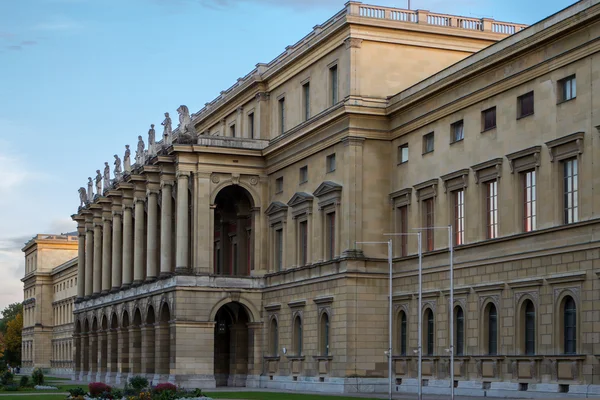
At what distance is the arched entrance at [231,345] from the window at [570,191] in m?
36.4

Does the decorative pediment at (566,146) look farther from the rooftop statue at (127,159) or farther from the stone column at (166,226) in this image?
the rooftop statue at (127,159)

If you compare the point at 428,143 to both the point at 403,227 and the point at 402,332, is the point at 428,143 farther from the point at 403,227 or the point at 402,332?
the point at 402,332

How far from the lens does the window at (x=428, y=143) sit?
67.0 metres

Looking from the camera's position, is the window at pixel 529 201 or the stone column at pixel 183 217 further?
the stone column at pixel 183 217

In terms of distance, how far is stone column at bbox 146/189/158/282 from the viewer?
303 ft

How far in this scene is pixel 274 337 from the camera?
8256cm

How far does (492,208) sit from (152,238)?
3861cm

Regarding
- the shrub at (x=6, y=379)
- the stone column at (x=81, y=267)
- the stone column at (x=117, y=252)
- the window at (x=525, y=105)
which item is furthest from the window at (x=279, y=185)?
the stone column at (x=81, y=267)

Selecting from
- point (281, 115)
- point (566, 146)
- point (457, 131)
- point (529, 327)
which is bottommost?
point (529, 327)

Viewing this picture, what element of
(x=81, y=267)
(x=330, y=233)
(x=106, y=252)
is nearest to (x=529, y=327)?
(x=330, y=233)

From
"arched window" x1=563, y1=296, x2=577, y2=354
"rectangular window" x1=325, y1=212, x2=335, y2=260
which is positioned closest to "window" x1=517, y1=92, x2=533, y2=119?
"arched window" x1=563, y1=296, x2=577, y2=354

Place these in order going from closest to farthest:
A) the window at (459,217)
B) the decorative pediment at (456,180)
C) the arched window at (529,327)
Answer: the arched window at (529,327), the decorative pediment at (456,180), the window at (459,217)

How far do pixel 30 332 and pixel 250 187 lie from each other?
4638 inches

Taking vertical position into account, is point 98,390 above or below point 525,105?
below
